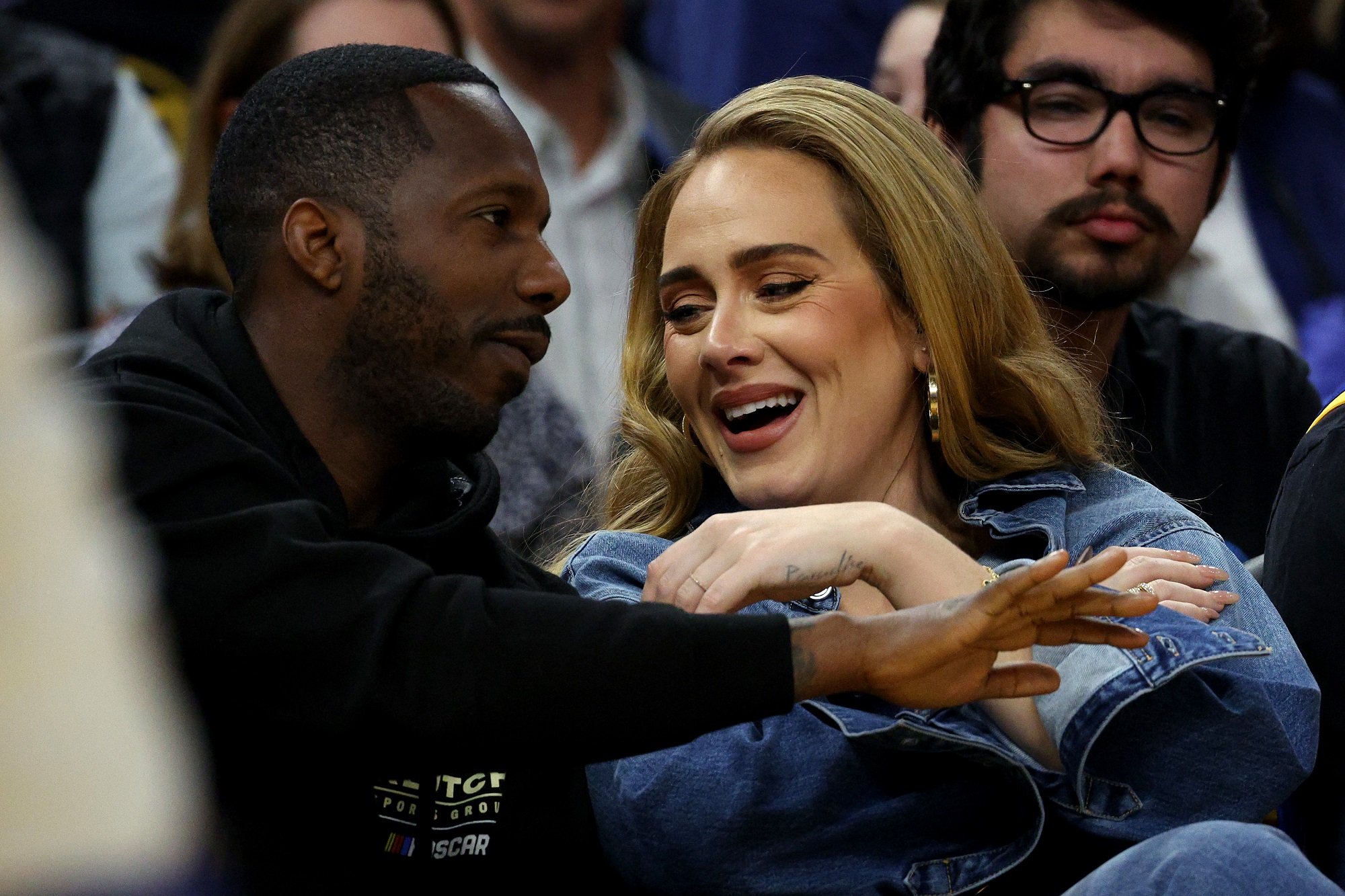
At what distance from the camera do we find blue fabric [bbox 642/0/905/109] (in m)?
4.52

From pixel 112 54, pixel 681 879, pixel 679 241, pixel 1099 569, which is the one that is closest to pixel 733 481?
pixel 679 241

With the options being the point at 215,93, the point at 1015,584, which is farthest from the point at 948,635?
the point at 215,93

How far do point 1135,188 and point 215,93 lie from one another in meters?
1.86

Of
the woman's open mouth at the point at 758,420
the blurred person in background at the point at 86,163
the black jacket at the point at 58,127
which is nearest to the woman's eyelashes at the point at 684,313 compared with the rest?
the woman's open mouth at the point at 758,420

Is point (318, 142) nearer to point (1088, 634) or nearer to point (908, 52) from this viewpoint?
point (1088, 634)

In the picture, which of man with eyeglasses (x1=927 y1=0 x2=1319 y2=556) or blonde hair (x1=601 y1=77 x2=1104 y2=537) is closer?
blonde hair (x1=601 y1=77 x2=1104 y2=537)

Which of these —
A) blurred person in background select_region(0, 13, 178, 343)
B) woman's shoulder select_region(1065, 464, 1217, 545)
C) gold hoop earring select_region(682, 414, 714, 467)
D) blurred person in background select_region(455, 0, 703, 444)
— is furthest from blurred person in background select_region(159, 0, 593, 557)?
woman's shoulder select_region(1065, 464, 1217, 545)

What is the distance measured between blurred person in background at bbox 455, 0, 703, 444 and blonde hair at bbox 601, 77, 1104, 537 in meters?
1.47

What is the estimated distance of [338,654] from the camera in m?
1.61

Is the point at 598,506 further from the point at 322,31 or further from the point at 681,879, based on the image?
the point at 322,31

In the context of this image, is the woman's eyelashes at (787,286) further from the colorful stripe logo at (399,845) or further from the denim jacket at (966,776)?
the colorful stripe logo at (399,845)

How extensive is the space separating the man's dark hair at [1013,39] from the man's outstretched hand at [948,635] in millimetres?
1747

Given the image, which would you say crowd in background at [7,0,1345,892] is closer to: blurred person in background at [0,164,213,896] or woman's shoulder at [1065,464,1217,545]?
woman's shoulder at [1065,464,1217,545]

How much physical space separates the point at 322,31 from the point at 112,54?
637 millimetres
